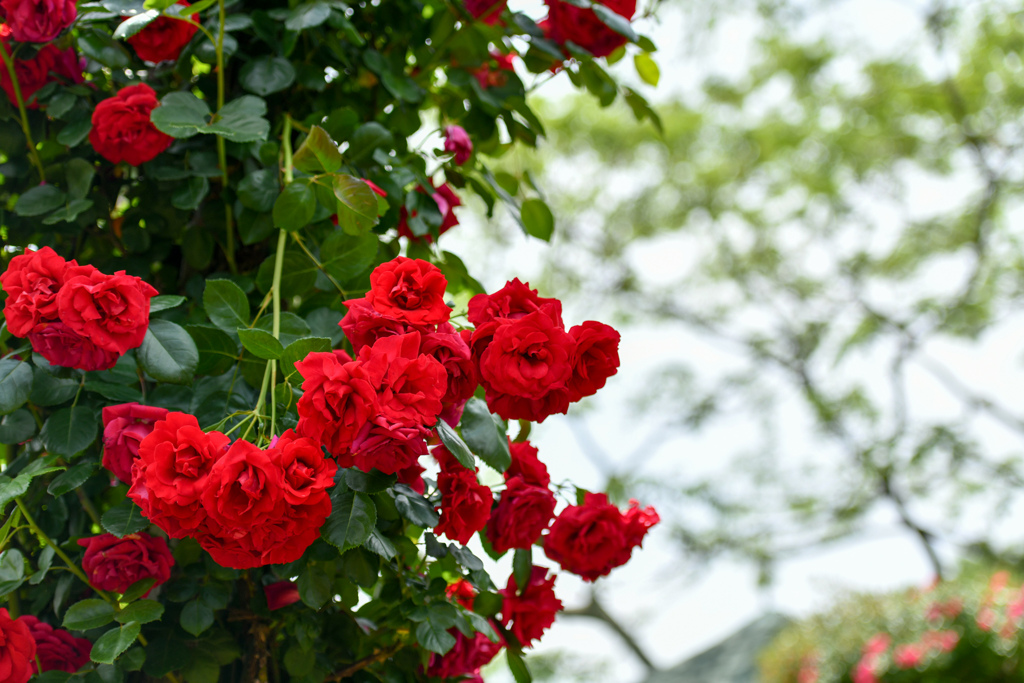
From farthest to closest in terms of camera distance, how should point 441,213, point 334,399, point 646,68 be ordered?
1. point 646,68
2. point 441,213
3. point 334,399

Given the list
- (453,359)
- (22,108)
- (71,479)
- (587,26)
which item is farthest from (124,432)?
(587,26)

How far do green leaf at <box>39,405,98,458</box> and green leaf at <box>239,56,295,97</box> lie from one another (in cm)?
34

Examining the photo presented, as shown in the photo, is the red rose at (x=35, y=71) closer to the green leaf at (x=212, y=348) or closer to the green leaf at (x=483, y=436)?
the green leaf at (x=212, y=348)

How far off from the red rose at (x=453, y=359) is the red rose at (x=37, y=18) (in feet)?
1.52

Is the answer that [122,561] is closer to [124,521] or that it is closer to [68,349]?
[124,521]

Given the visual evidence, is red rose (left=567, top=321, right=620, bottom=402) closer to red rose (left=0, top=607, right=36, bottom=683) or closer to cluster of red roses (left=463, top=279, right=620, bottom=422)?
cluster of red roses (left=463, top=279, right=620, bottom=422)

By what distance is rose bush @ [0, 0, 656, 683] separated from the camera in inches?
18.3

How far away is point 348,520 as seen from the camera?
1.58 feet

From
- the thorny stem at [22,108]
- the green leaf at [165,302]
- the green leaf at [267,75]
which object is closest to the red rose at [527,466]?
the green leaf at [165,302]

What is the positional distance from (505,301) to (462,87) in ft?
1.37

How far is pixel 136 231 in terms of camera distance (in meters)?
0.71

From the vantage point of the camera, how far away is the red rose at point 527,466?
2.13ft

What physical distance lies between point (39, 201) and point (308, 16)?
30cm

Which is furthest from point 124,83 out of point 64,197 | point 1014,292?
point 1014,292
